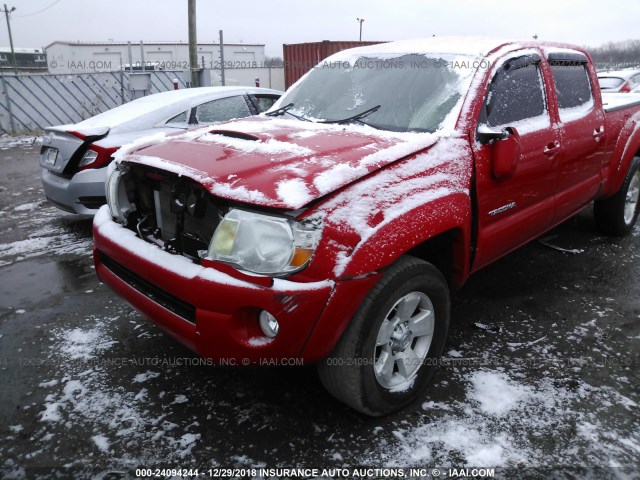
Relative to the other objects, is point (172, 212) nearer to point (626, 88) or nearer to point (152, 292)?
point (152, 292)

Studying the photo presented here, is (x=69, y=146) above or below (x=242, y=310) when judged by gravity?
above

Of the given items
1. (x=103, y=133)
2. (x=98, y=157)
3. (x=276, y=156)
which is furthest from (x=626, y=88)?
(x=276, y=156)

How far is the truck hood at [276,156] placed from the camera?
208 cm

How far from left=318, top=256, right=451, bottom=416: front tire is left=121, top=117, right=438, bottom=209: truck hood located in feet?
1.63

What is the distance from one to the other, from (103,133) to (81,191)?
0.61 m

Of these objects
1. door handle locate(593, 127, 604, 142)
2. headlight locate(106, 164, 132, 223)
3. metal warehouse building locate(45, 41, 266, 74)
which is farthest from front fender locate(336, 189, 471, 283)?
metal warehouse building locate(45, 41, 266, 74)

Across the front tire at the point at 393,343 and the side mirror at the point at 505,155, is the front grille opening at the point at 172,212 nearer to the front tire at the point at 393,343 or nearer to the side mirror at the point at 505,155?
the front tire at the point at 393,343

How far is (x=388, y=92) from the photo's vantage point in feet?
10.2

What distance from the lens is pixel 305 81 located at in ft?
12.4

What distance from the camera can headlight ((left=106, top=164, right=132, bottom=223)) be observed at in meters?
2.79

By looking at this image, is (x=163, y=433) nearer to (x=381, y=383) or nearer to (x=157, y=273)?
(x=157, y=273)

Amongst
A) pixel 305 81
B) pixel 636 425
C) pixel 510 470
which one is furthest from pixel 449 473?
pixel 305 81

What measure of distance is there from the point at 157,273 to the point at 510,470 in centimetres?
178

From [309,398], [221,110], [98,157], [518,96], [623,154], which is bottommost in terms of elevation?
[309,398]
